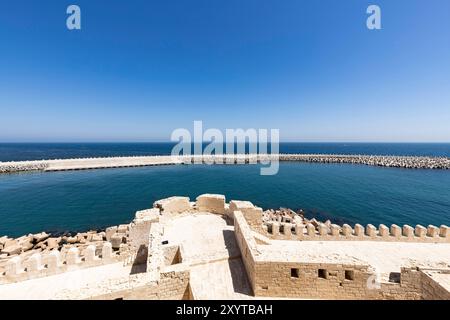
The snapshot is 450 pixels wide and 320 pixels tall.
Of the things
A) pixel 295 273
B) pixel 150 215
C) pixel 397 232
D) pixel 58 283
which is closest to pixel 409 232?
pixel 397 232

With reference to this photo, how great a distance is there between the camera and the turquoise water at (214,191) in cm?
2027

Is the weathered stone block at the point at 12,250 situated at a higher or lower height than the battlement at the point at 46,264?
lower

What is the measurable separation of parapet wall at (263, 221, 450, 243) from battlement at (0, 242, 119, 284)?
945 cm

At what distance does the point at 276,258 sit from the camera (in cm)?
676

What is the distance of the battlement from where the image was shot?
8805 millimetres

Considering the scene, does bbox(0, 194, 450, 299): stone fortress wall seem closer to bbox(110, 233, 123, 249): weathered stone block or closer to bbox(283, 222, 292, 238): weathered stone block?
bbox(110, 233, 123, 249): weathered stone block

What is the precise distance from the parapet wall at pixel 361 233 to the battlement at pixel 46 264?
9.45m

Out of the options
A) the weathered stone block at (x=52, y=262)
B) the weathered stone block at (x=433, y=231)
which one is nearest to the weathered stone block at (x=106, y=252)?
the weathered stone block at (x=52, y=262)

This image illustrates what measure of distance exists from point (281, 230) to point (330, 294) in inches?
224

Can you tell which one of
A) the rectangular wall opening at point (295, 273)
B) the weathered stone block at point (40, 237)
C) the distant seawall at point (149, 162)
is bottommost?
the weathered stone block at point (40, 237)

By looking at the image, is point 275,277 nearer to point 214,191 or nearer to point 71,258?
point 71,258

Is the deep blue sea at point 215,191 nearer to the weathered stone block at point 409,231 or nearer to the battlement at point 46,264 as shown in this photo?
the weathered stone block at point 409,231

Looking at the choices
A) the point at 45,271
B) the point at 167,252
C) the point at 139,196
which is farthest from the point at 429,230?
the point at 139,196

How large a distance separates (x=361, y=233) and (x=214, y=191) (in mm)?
20973
